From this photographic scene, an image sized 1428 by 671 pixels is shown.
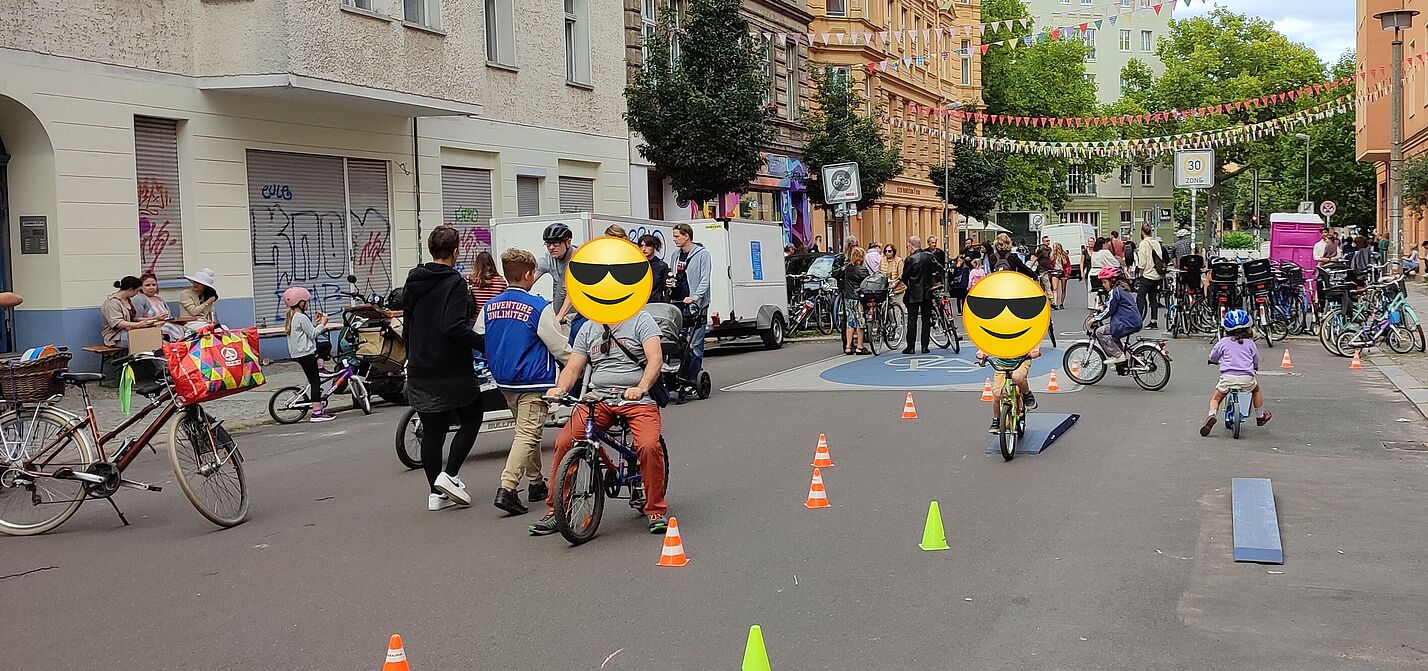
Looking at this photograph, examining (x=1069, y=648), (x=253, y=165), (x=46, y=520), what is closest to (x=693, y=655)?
(x=1069, y=648)

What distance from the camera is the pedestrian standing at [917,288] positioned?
18906 millimetres

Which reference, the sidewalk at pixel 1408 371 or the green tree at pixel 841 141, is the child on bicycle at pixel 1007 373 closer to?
the sidewalk at pixel 1408 371

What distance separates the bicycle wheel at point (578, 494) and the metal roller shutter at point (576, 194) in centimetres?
1930

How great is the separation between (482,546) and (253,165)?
43.4ft

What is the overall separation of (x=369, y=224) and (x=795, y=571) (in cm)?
1620

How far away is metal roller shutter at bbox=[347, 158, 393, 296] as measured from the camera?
826 inches

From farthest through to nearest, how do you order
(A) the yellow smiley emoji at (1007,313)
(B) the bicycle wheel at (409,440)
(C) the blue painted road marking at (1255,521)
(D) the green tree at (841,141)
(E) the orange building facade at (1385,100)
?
(E) the orange building facade at (1385,100) → (D) the green tree at (841,141) → (B) the bicycle wheel at (409,440) → (A) the yellow smiley emoji at (1007,313) → (C) the blue painted road marking at (1255,521)

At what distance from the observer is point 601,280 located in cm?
761

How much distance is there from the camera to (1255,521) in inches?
287

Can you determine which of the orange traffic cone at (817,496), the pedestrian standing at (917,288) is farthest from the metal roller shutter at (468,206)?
the orange traffic cone at (817,496)

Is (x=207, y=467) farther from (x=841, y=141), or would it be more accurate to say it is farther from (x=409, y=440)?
(x=841, y=141)

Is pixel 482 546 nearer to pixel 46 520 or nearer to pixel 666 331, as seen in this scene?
pixel 666 331

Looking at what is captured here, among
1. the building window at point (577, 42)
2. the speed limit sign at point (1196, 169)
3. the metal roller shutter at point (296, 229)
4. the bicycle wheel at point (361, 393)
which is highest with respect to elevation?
the building window at point (577, 42)

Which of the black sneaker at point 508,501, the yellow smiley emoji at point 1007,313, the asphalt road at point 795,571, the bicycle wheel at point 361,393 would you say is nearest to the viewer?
the asphalt road at point 795,571
